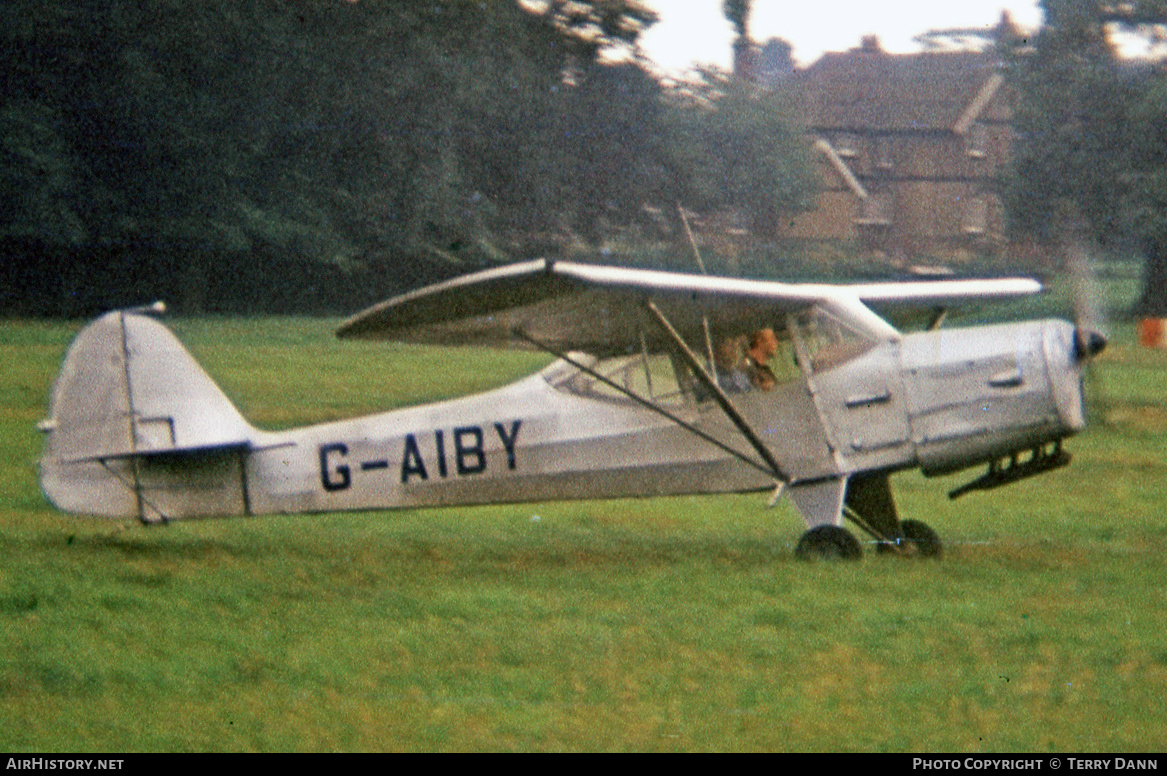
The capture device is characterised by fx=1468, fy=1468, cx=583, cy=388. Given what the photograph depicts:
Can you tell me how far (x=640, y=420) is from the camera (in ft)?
33.0

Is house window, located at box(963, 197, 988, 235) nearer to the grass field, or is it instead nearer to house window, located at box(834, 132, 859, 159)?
house window, located at box(834, 132, 859, 159)

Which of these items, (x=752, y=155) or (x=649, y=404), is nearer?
(x=649, y=404)

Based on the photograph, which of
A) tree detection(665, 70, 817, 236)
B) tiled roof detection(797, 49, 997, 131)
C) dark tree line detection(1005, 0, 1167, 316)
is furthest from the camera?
dark tree line detection(1005, 0, 1167, 316)

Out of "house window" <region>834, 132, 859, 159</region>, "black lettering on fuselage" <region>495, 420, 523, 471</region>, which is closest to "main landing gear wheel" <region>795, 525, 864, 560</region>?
"black lettering on fuselage" <region>495, 420, 523, 471</region>

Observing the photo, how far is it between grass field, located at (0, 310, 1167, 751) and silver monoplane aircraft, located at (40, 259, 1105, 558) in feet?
1.53

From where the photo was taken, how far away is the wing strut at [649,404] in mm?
9742

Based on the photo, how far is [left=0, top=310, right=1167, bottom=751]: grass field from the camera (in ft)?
20.1

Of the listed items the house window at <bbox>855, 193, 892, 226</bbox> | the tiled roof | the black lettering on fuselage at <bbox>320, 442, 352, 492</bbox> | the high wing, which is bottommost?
the black lettering on fuselage at <bbox>320, 442, 352, 492</bbox>

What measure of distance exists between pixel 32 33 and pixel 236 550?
82.6ft

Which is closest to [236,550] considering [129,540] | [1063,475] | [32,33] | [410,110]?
[129,540]

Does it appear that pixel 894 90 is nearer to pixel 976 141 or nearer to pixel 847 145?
pixel 976 141

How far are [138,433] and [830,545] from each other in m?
4.73

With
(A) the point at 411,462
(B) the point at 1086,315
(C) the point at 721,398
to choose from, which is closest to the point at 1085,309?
(B) the point at 1086,315

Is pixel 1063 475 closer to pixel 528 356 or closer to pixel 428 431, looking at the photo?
pixel 428 431
